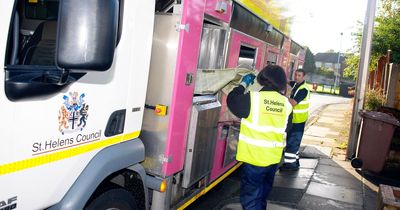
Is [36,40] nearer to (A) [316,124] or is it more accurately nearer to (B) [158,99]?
(B) [158,99]

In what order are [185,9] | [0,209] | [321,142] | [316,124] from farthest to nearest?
[316,124]
[321,142]
[185,9]
[0,209]

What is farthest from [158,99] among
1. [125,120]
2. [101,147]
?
[101,147]

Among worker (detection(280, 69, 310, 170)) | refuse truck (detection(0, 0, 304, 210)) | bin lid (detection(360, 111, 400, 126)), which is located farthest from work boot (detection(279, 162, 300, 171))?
refuse truck (detection(0, 0, 304, 210))

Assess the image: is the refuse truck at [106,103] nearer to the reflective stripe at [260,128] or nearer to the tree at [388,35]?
the reflective stripe at [260,128]

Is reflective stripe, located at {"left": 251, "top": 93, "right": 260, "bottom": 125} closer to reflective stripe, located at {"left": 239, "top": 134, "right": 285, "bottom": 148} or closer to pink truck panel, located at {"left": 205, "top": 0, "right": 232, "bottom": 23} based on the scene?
reflective stripe, located at {"left": 239, "top": 134, "right": 285, "bottom": 148}

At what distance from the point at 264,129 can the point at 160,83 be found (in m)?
1.16

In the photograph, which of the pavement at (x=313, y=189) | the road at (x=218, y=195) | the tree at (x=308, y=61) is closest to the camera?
the road at (x=218, y=195)

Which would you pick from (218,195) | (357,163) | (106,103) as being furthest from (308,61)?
(106,103)

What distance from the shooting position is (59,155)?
191 cm

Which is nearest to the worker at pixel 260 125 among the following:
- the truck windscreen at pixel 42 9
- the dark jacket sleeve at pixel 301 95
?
the truck windscreen at pixel 42 9

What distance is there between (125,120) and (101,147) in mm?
250

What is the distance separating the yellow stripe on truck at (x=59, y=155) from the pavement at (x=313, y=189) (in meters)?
2.26

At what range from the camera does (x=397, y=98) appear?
933 cm

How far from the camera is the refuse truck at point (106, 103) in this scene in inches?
62.1
